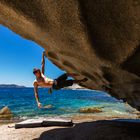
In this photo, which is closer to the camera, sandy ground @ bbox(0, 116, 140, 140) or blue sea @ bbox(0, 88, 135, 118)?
sandy ground @ bbox(0, 116, 140, 140)

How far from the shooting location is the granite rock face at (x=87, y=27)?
5070 mm

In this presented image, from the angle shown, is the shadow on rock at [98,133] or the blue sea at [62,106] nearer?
the shadow on rock at [98,133]

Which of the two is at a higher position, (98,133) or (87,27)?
(87,27)

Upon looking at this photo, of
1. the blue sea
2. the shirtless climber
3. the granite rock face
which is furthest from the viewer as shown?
the blue sea

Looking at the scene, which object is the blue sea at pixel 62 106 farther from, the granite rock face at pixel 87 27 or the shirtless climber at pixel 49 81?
the granite rock face at pixel 87 27

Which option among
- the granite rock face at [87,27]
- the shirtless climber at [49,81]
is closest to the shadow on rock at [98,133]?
the shirtless climber at [49,81]

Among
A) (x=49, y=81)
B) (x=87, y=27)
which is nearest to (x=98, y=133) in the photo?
(x=49, y=81)

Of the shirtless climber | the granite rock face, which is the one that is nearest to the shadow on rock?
the shirtless climber

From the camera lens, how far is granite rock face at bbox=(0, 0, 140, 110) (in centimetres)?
507

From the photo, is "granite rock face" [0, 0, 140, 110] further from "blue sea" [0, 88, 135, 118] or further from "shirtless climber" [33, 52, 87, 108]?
"blue sea" [0, 88, 135, 118]

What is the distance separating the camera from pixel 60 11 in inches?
203

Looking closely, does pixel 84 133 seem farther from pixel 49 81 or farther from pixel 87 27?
pixel 87 27

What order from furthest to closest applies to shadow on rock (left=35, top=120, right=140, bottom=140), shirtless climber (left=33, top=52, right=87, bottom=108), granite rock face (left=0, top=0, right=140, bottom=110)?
shirtless climber (left=33, top=52, right=87, bottom=108) → shadow on rock (left=35, top=120, right=140, bottom=140) → granite rock face (left=0, top=0, right=140, bottom=110)

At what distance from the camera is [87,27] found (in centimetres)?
557
